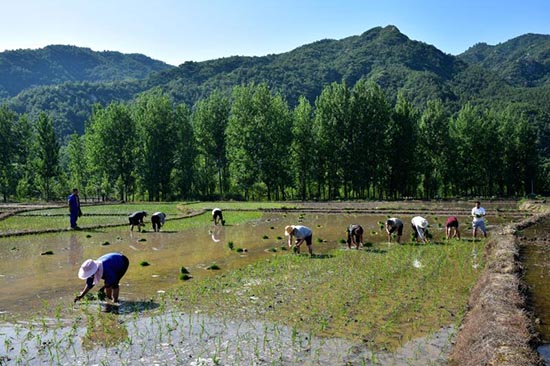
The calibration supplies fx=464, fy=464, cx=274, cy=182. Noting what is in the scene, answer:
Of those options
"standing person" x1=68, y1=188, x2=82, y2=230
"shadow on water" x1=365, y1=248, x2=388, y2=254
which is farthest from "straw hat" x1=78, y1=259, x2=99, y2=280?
"standing person" x1=68, y1=188, x2=82, y2=230

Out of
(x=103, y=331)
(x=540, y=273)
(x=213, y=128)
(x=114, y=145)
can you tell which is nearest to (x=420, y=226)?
(x=540, y=273)

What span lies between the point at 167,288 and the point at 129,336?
15.7ft

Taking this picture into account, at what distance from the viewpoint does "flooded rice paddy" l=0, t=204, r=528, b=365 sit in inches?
382

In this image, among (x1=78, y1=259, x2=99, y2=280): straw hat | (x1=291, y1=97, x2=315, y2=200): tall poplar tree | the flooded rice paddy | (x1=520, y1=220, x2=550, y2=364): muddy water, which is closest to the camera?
the flooded rice paddy

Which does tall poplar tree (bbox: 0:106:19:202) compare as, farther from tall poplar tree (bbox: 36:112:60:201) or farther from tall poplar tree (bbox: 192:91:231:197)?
tall poplar tree (bbox: 192:91:231:197)

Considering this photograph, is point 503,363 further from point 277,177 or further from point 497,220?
point 277,177

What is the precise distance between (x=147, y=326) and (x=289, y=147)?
6519 centimetres

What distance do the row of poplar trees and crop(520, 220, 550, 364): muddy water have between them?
4743cm

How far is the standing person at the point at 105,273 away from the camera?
1322cm

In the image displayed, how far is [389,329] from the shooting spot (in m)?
11.1

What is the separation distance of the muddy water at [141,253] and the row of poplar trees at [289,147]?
121 ft

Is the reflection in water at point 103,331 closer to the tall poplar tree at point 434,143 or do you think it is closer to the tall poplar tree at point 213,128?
the tall poplar tree at point 213,128

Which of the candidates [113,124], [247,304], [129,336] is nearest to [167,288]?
[247,304]

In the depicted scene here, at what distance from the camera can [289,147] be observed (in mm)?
75938
